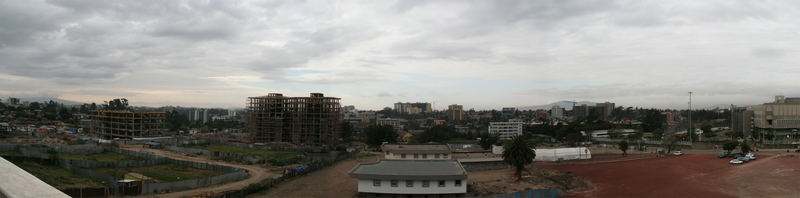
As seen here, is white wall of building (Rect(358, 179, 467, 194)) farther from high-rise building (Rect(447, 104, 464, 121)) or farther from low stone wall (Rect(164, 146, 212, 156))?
high-rise building (Rect(447, 104, 464, 121))

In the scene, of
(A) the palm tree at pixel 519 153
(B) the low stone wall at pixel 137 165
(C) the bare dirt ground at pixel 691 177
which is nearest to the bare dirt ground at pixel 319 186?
(B) the low stone wall at pixel 137 165

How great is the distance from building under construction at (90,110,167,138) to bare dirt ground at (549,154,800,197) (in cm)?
5595

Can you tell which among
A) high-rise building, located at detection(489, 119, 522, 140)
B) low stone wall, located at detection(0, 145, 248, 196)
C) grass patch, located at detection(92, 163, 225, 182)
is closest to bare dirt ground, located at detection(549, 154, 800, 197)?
low stone wall, located at detection(0, 145, 248, 196)

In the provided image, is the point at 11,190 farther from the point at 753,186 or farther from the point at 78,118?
the point at 78,118

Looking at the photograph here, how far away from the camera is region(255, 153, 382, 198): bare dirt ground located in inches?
995

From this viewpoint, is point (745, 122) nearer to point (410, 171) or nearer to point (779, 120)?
point (779, 120)

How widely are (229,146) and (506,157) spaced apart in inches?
1480

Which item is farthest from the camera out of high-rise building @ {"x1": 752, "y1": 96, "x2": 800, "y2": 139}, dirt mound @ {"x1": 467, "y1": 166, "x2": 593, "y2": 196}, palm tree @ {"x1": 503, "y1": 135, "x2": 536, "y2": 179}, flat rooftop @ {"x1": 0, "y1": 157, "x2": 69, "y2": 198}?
high-rise building @ {"x1": 752, "y1": 96, "x2": 800, "y2": 139}

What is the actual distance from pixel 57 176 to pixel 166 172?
21.9ft

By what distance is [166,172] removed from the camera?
31922mm

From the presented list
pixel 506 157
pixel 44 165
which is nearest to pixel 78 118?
pixel 44 165

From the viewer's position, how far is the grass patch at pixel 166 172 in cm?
2981

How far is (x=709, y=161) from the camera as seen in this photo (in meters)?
37.0

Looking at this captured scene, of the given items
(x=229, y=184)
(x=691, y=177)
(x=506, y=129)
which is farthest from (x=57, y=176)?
(x=506, y=129)
